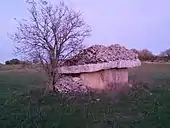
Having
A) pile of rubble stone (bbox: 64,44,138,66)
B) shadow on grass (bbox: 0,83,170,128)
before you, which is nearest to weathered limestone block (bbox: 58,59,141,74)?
pile of rubble stone (bbox: 64,44,138,66)

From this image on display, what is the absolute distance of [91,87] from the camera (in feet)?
58.5

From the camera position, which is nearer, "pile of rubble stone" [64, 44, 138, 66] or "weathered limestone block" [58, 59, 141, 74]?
"weathered limestone block" [58, 59, 141, 74]

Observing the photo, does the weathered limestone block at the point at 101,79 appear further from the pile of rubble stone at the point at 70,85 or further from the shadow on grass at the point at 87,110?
the shadow on grass at the point at 87,110

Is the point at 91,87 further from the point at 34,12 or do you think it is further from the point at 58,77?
the point at 34,12

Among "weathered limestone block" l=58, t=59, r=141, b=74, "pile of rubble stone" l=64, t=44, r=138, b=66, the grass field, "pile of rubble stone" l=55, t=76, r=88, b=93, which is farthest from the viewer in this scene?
"pile of rubble stone" l=64, t=44, r=138, b=66

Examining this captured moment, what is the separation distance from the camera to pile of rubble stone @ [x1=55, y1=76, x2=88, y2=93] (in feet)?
55.6

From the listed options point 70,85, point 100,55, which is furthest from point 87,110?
point 100,55

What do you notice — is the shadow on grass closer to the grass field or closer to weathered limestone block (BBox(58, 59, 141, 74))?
the grass field

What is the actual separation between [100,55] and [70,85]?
214 cm

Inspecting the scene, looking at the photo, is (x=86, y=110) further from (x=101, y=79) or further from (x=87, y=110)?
(x=101, y=79)

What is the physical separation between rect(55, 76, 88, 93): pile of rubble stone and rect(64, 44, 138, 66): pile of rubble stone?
749mm

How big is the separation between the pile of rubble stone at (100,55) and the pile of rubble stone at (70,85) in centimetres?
75

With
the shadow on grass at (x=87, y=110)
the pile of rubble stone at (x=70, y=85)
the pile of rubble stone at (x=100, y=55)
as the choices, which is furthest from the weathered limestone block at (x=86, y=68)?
the shadow on grass at (x=87, y=110)

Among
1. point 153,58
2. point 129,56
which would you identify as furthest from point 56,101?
point 153,58
